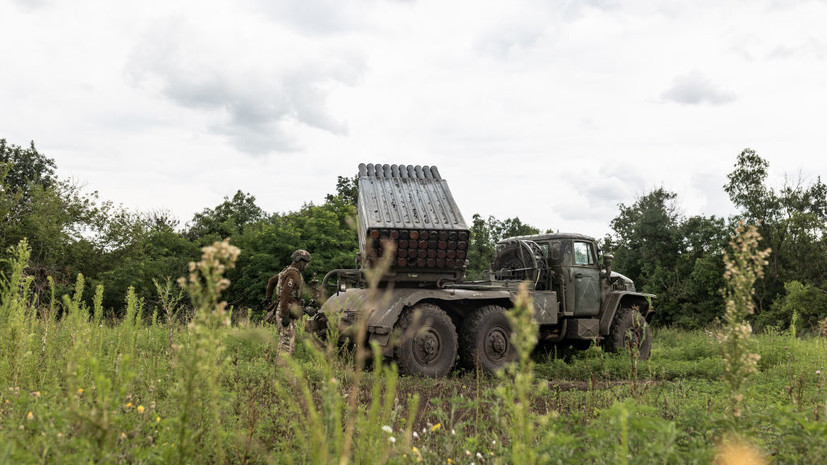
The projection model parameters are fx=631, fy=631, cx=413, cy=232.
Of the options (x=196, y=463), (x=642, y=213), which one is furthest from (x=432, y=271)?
(x=642, y=213)

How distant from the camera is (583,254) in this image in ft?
40.1

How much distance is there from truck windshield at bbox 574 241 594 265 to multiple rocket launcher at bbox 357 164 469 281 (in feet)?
10.3

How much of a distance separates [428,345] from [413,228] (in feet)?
5.70

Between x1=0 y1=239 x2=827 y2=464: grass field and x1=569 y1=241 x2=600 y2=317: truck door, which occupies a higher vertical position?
x1=569 y1=241 x2=600 y2=317: truck door

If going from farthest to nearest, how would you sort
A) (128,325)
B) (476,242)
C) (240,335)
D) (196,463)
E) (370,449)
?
(476,242) < (128,325) < (196,463) < (240,335) < (370,449)

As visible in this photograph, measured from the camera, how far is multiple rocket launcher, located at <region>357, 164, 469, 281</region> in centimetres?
925

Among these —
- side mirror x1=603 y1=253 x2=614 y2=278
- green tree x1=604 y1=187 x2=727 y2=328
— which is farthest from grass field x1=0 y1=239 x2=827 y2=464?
green tree x1=604 y1=187 x2=727 y2=328

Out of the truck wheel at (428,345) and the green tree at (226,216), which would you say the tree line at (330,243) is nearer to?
the green tree at (226,216)

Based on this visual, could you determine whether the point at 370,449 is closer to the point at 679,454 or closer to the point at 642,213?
the point at 679,454

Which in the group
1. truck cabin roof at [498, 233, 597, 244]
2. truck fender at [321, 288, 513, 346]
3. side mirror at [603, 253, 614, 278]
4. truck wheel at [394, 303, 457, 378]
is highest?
truck cabin roof at [498, 233, 597, 244]

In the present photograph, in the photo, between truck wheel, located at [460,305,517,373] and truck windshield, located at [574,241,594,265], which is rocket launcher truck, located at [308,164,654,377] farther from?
truck windshield, located at [574,241,594,265]

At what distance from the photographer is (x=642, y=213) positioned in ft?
136

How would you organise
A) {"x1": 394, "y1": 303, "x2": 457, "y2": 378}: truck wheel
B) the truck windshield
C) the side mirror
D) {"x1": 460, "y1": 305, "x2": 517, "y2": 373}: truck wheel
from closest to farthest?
{"x1": 394, "y1": 303, "x2": 457, "y2": 378}: truck wheel → {"x1": 460, "y1": 305, "x2": 517, "y2": 373}: truck wheel → the truck windshield → the side mirror

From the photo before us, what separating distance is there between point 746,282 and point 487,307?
24.8 ft
